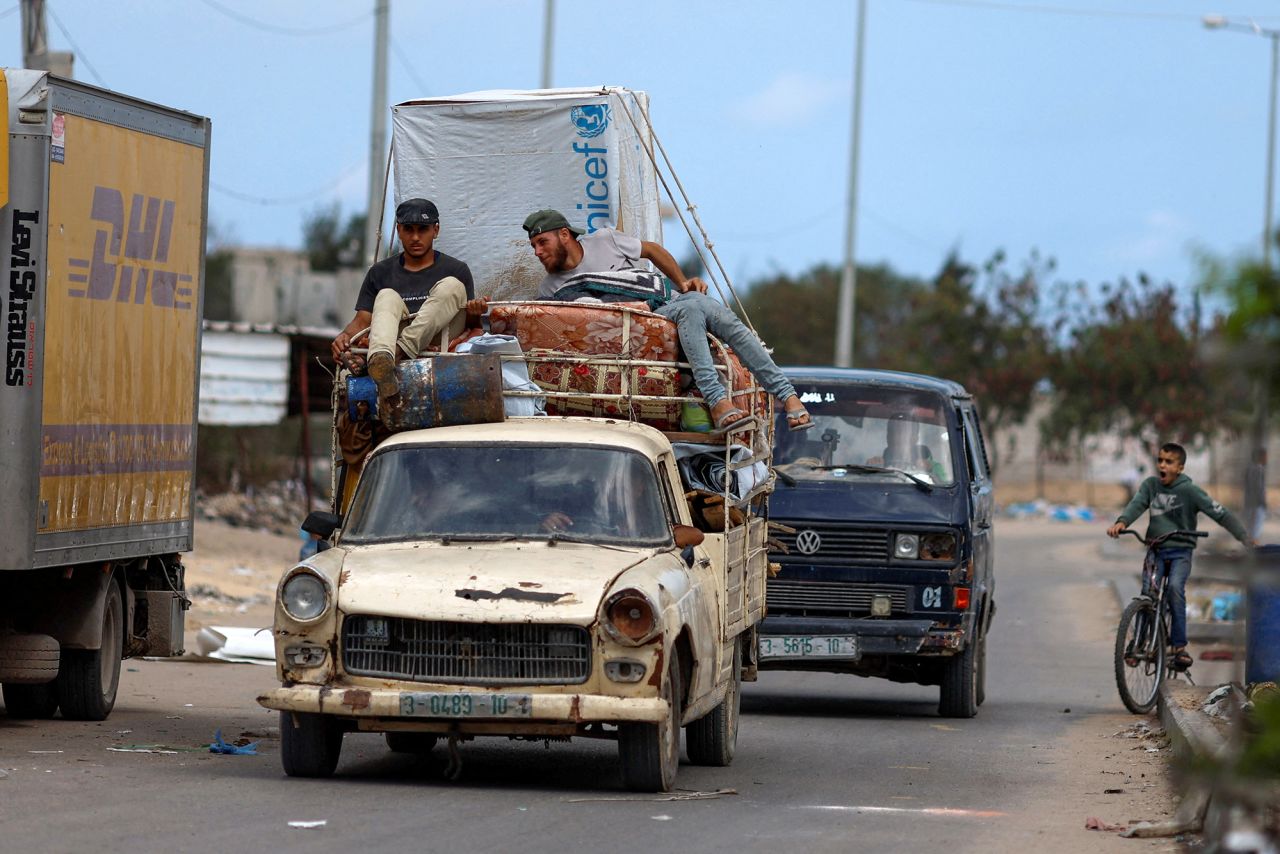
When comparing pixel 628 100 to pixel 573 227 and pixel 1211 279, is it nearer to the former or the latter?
pixel 573 227

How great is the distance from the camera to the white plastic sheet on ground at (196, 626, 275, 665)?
17.3 metres

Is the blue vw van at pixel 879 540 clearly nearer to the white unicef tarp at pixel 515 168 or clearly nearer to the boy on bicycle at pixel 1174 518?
the boy on bicycle at pixel 1174 518

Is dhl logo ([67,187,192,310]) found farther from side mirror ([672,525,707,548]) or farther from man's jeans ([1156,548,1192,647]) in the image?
man's jeans ([1156,548,1192,647])

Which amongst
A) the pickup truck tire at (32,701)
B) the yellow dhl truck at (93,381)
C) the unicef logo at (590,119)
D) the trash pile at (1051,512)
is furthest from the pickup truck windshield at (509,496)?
the trash pile at (1051,512)

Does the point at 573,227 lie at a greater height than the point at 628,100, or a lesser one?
lesser

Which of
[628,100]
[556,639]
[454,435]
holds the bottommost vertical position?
[556,639]

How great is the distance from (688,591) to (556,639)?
0.91m

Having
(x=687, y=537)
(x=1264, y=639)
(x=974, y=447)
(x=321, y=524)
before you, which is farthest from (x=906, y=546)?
(x=321, y=524)

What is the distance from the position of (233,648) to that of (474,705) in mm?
8927

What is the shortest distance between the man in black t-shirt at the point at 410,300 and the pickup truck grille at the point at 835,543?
11.8 feet

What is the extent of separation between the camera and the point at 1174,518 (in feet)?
49.6

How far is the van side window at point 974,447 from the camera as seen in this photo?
49.5 ft

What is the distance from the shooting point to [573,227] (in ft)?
44.1

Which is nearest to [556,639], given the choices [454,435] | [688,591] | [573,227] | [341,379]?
[688,591]
